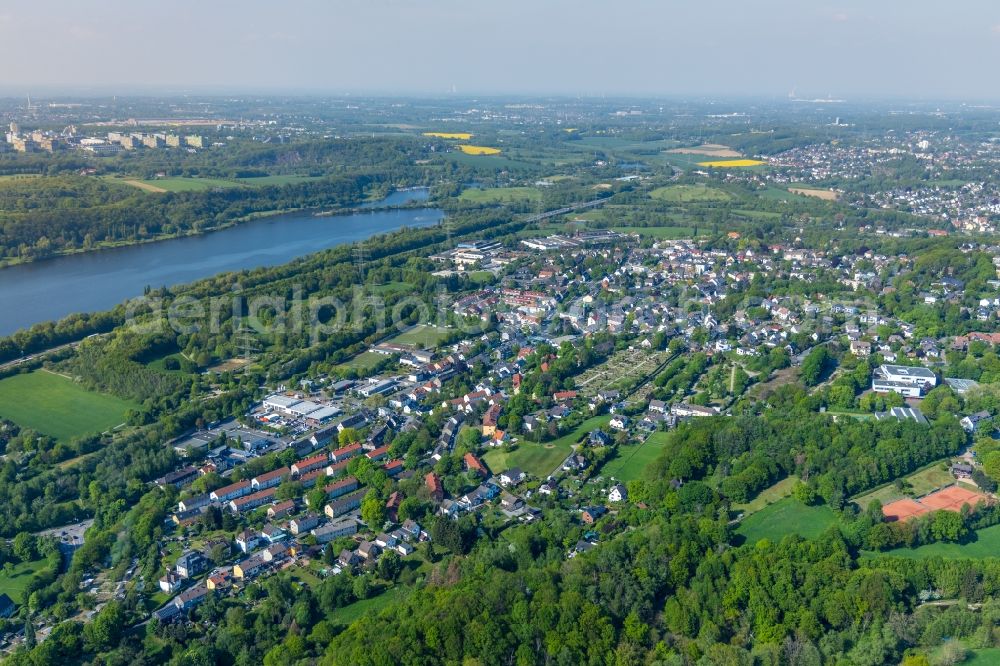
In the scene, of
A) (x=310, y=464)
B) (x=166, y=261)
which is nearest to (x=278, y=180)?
(x=166, y=261)

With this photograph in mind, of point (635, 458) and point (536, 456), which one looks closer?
point (635, 458)

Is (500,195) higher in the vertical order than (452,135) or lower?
lower

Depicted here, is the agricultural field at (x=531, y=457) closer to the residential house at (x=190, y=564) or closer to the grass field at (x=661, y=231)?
the residential house at (x=190, y=564)

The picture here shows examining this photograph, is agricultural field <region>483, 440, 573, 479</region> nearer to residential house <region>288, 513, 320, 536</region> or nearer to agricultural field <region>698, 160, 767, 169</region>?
residential house <region>288, 513, 320, 536</region>

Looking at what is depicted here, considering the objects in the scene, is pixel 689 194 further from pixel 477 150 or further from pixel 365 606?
pixel 365 606

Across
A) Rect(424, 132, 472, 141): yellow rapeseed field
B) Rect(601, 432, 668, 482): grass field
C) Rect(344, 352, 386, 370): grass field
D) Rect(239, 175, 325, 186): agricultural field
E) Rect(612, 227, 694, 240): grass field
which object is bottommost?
Rect(601, 432, 668, 482): grass field

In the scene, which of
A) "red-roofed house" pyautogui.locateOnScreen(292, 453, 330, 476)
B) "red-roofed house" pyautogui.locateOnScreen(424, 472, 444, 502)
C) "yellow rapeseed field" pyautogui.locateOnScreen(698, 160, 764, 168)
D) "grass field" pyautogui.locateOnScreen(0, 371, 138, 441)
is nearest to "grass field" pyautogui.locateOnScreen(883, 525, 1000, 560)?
"red-roofed house" pyautogui.locateOnScreen(424, 472, 444, 502)
